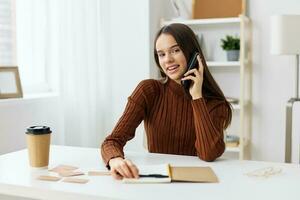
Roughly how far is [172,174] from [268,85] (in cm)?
222

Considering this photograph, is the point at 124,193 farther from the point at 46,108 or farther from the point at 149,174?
the point at 46,108

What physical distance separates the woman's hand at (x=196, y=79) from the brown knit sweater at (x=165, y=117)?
0.30 feet

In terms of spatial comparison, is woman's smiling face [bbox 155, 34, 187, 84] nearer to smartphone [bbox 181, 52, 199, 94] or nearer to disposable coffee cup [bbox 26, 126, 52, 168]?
smartphone [bbox 181, 52, 199, 94]

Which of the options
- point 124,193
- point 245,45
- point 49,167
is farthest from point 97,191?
point 245,45

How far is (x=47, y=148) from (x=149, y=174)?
0.39 m

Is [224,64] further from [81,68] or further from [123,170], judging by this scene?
[123,170]

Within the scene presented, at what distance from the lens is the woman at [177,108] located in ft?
5.10

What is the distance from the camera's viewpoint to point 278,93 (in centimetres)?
326

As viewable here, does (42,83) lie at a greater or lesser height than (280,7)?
lesser

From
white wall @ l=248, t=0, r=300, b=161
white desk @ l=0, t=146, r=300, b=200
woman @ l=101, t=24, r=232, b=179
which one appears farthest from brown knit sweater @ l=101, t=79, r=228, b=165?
white wall @ l=248, t=0, r=300, b=161

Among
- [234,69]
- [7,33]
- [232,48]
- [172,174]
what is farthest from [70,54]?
[172,174]

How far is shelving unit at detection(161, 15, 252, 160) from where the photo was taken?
3107 millimetres

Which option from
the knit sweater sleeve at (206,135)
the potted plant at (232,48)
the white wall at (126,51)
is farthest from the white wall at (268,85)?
the knit sweater sleeve at (206,135)

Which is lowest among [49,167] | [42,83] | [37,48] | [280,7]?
[49,167]
